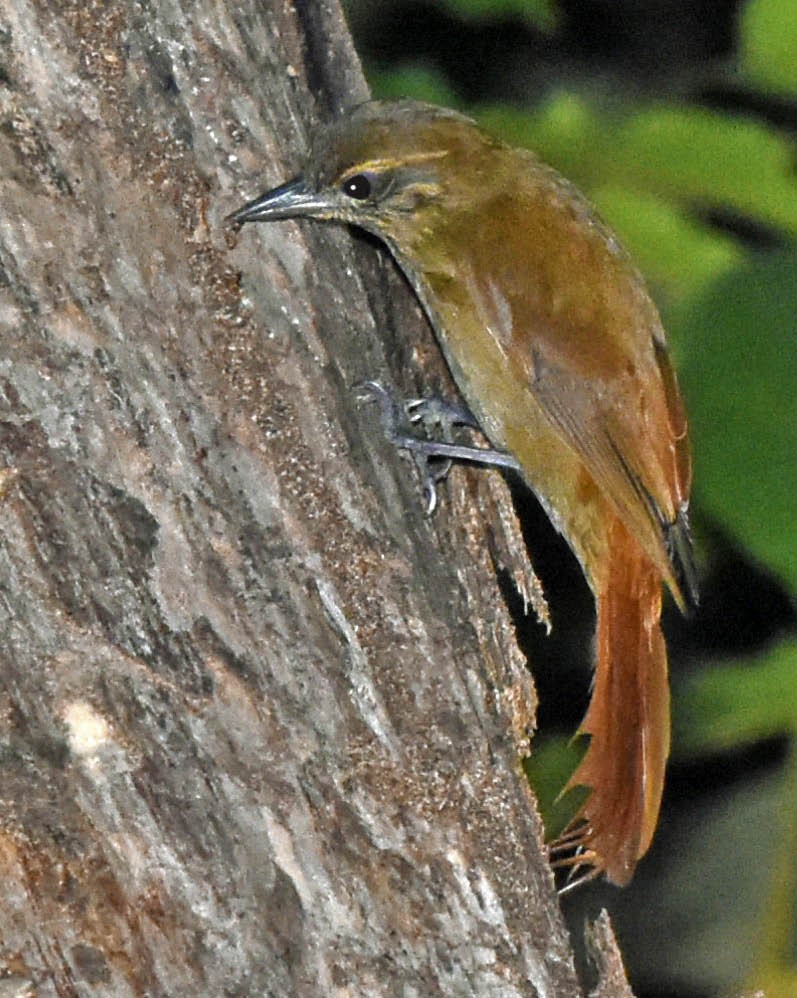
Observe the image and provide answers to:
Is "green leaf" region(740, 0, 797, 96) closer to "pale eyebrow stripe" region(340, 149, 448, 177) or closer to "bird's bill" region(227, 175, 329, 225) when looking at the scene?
"pale eyebrow stripe" region(340, 149, 448, 177)

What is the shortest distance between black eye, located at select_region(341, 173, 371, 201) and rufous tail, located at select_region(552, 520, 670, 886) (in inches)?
34.8

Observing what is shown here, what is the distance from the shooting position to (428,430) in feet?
9.66

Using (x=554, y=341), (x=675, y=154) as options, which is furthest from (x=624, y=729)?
(x=675, y=154)

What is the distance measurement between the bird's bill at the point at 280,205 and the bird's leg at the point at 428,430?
11.8 inches

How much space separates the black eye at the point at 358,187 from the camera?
3.15 m

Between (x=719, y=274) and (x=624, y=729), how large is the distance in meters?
1.19

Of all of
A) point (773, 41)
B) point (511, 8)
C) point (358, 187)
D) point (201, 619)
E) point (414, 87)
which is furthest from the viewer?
point (414, 87)

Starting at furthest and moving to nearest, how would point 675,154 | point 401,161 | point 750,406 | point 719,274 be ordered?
point 675,154, point 719,274, point 401,161, point 750,406

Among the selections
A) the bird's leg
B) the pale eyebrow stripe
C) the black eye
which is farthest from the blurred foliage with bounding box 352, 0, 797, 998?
the black eye

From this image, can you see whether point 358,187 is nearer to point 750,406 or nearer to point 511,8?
point 750,406

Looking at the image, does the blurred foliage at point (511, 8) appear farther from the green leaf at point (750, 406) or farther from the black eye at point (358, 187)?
the green leaf at point (750, 406)

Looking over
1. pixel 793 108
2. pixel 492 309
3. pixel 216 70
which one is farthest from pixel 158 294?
pixel 793 108

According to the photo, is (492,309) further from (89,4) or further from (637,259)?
(89,4)

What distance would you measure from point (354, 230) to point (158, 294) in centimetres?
84
